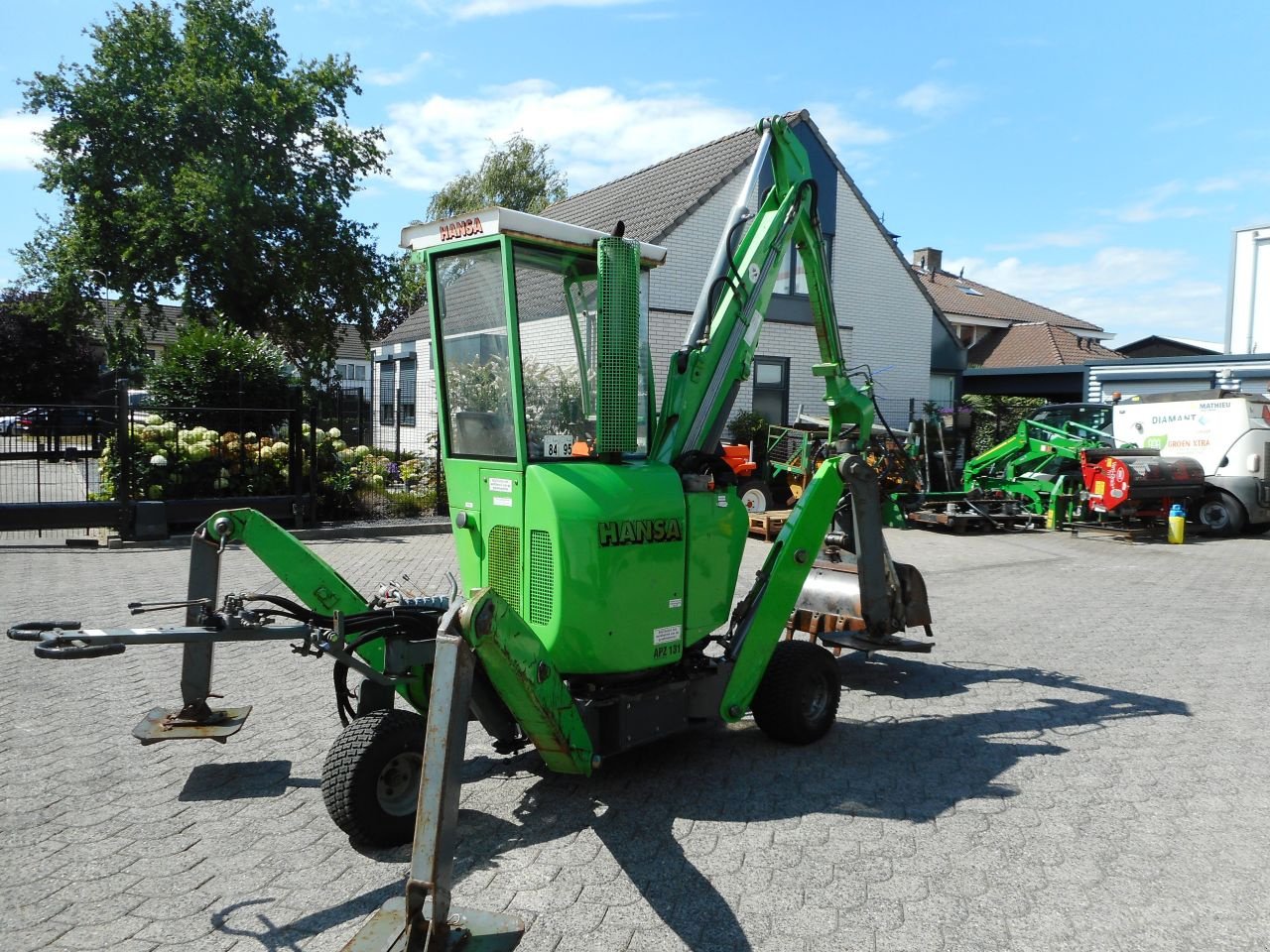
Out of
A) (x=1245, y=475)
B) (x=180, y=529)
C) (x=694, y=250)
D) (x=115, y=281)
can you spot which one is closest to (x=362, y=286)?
(x=115, y=281)

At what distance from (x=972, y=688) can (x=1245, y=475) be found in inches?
448

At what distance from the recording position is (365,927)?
2709mm

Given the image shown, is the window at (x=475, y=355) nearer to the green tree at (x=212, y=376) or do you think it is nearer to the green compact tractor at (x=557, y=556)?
the green compact tractor at (x=557, y=556)

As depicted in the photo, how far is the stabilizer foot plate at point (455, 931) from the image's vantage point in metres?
2.65

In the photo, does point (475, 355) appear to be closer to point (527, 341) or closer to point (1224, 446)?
point (527, 341)

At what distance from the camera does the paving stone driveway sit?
129 inches

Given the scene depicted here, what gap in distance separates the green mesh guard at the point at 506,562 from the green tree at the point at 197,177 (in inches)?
898

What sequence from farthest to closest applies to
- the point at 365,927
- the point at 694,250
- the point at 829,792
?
the point at 694,250
the point at 829,792
the point at 365,927

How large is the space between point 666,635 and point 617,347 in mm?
1381

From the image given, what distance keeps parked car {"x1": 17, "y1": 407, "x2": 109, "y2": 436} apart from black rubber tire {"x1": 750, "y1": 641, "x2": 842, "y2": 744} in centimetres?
1002

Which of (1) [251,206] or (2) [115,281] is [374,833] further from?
(2) [115,281]

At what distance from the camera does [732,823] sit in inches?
160

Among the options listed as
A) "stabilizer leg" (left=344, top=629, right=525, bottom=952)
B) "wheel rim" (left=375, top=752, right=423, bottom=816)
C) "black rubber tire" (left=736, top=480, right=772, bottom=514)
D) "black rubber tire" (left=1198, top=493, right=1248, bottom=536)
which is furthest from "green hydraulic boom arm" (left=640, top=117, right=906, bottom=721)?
"black rubber tire" (left=1198, top=493, right=1248, bottom=536)

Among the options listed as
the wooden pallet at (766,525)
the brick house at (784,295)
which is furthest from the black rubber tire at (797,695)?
the brick house at (784,295)
